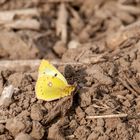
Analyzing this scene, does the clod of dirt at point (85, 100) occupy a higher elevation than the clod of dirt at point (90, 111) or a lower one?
higher

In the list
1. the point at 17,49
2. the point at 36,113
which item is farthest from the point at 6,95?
the point at 17,49

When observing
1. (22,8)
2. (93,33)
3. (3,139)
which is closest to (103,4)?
(93,33)

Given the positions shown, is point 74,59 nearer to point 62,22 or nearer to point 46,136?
point 46,136

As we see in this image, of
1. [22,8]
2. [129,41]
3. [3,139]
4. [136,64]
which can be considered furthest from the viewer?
[22,8]

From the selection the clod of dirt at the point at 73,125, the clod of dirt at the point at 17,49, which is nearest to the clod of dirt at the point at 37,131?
the clod of dirt at the point at 73,125

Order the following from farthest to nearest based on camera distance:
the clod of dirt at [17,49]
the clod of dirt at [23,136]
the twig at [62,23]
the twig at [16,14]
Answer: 1. the twig at [62,23]
2. the twig at [16,14]
3. the clod of dirt at [17,49]
4. the clod of dirt at [23,136]

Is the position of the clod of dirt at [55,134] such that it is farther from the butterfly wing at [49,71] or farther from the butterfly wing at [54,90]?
the butterfly wing at [49,71]

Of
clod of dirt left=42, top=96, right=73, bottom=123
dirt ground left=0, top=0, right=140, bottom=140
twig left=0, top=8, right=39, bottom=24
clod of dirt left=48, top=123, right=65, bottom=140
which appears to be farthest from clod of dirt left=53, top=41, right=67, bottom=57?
clod of dirt left=48, top=123, right=65, bottom=140

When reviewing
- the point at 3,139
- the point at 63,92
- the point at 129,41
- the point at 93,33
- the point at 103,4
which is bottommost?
the point at 3,139
